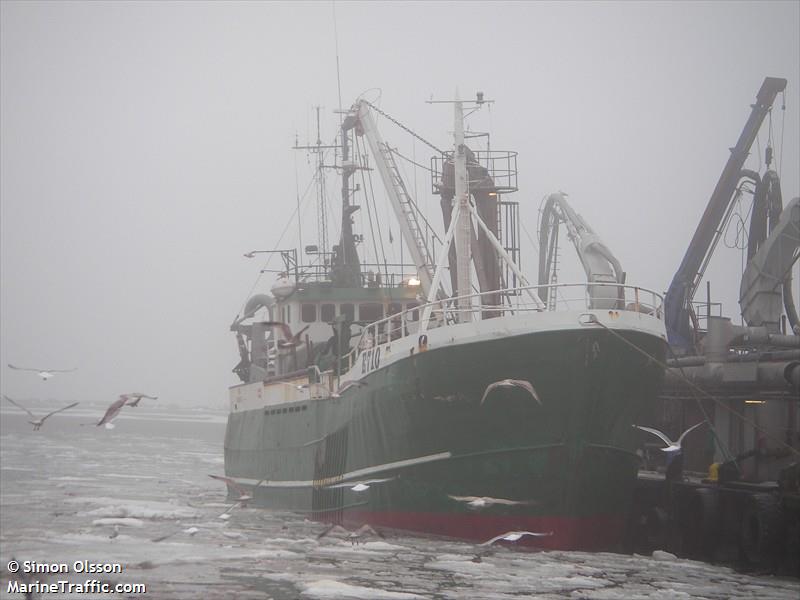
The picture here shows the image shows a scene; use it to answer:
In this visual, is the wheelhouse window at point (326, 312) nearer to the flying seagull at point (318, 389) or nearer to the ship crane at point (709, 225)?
the flying seagull at point (318, 389)

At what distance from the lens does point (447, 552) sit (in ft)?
62.3

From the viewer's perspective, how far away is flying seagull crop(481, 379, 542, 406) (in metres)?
18.1

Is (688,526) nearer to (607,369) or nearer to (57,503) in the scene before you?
→ (607,369)

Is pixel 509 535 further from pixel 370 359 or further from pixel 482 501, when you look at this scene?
pixel 370 359

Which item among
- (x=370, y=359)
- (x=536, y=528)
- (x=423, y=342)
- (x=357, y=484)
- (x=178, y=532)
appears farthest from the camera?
(x=178, y=532)

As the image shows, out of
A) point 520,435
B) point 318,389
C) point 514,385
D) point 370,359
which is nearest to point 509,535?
point 520,435

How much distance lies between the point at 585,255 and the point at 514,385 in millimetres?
7520

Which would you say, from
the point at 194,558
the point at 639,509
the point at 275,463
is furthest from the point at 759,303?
the point at 194,558

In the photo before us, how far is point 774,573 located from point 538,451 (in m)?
4.52

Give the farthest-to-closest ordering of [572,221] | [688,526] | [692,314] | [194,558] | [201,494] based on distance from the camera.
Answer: [201,494] → [692,314] → [572,221] → [688,526] → [194,558]

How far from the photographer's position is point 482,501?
18812 millimetres

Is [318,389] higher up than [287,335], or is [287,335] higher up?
[287,335]

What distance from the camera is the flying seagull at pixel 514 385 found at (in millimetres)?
18112

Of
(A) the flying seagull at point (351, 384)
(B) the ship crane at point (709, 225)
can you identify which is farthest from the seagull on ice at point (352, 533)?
(B) the ship crane at point (709, 225)
